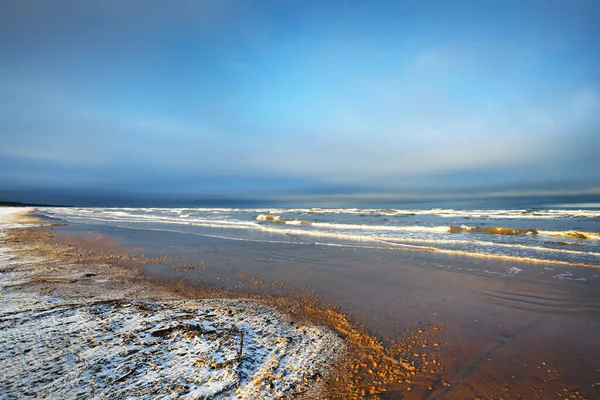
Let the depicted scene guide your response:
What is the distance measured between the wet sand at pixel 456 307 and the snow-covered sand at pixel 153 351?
4.64 feet

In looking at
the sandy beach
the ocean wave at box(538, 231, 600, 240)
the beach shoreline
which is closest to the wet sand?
the sandy beach

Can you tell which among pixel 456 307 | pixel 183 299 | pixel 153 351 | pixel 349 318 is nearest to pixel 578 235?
pixel 456 307

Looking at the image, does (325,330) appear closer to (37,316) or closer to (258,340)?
(258,340)

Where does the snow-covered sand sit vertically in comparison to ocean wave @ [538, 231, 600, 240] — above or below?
above

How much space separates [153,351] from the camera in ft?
12.8

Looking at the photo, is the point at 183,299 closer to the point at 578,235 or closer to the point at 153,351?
the point at 153,351

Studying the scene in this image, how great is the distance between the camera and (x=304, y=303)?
6.91 m

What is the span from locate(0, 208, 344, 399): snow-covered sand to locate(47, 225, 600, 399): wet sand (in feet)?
4.64

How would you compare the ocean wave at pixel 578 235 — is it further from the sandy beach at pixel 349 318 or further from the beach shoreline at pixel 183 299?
the beach shoreline at pixel 183 299

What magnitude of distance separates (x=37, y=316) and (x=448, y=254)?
14.0 meters

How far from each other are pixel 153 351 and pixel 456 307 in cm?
624

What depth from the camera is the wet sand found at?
396 centimetres

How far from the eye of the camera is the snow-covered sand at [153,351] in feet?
10.5

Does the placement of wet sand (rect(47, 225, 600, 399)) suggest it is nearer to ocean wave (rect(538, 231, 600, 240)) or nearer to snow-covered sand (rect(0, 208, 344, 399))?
snow-covered sand (rect(0, 208, 344, 399))
